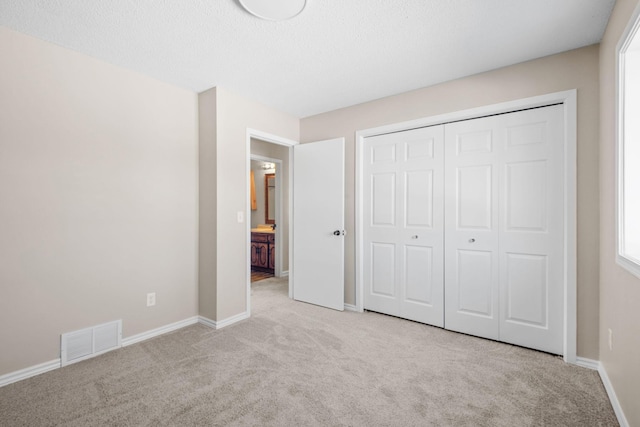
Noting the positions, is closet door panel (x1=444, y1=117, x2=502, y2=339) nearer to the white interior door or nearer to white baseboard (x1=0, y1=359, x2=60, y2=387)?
the white interior door

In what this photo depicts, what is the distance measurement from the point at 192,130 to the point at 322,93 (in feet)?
4.62

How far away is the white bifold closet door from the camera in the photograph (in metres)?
2.42

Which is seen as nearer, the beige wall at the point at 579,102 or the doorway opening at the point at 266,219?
the beige wall at the point at 579,102

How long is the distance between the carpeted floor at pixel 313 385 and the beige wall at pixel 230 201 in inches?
17.9

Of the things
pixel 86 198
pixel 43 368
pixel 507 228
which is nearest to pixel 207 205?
pixel 86 198

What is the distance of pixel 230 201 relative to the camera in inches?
122

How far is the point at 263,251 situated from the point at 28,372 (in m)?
3.61

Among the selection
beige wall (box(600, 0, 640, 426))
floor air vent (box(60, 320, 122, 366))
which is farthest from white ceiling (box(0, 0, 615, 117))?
floor air vent (box(60, 320, 122, 366))

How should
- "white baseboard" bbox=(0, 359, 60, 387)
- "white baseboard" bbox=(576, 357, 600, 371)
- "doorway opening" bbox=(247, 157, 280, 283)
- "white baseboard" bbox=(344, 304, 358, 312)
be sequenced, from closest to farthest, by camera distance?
"white baseboard" bbox=(0, 359, 60, 387), "white baseboard" bbox=(576, 357, 600, 371), "white baseboard" bbox=(344, 304, 358, 312), "doorway opening" bbox=(247, 157, 280, 283)

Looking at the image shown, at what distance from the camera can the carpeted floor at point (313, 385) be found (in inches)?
66.5

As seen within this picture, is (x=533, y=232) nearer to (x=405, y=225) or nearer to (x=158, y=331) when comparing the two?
(x=405, y=225)

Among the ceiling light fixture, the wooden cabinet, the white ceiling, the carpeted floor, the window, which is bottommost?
the carpeted floor

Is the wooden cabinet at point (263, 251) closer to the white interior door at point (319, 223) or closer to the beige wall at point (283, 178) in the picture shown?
the beige wall at point (283, 178)

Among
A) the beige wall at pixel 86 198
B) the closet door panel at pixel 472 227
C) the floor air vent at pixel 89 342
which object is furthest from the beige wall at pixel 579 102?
the floor air vent at pixel 89 342
